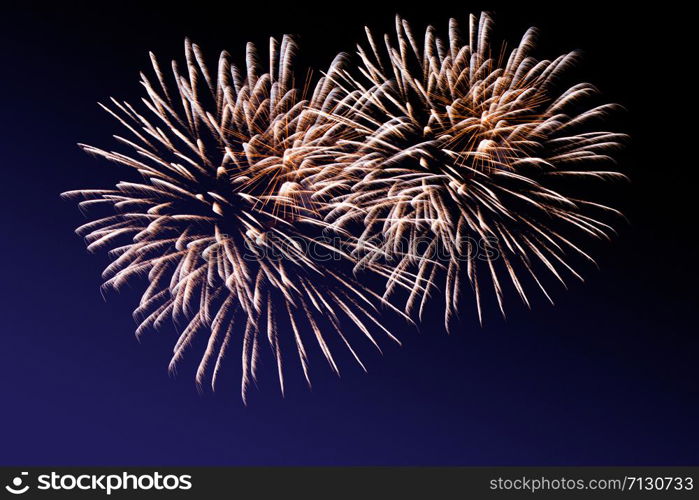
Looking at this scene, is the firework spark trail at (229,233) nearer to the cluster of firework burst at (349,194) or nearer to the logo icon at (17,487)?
the cluster of firework burst at (349,194)

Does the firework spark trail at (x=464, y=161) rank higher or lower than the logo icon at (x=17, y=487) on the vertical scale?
→ higher

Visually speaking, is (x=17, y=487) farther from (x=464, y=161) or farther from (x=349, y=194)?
(x=464, y=161)

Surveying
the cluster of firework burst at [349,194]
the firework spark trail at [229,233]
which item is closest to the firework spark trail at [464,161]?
the cluster of firework burst at [349,194]

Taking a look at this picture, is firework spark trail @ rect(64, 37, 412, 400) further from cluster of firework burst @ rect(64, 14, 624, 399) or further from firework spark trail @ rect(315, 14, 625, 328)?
firework spark trail @ rect(315, 14, 625, 328)

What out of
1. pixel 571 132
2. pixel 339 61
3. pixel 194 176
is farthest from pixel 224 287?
pixel 571 132

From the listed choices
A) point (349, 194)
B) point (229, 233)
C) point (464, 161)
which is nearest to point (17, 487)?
point (229, 233)

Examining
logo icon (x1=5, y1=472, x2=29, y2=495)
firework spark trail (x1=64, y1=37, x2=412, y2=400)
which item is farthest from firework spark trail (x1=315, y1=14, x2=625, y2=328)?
logo icon (x1=5, y1=472, x2=29, y2=495)
